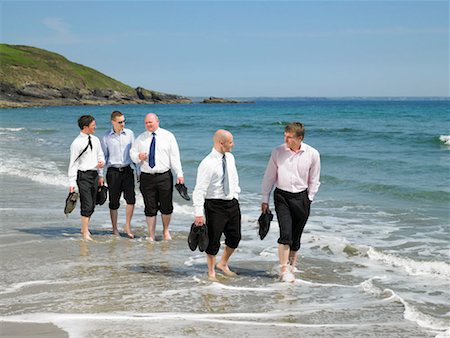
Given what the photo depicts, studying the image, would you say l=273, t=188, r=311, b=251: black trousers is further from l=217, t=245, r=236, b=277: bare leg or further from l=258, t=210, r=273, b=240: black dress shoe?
l=217, t=245, r=236, b=277: bare leg

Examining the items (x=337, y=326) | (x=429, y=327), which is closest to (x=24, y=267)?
(x=337, y=326)

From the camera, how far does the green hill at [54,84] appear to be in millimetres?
115625

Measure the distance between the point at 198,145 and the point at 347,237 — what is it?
2113 centimetres

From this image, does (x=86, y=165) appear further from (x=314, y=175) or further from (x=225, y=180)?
(x=314, y=175)

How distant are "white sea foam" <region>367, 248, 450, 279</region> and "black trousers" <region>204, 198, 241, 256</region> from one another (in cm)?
230

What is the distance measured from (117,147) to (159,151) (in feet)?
2.90

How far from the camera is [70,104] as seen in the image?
124 metres

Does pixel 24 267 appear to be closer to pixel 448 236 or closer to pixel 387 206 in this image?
pixel 448 236

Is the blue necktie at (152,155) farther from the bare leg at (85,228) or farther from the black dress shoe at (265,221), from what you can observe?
the black dress shoe at (265,221)

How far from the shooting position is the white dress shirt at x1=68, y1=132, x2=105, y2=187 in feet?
29.9

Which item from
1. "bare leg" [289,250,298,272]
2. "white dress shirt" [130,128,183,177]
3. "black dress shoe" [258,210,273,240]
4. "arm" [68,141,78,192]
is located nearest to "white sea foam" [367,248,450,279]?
"bare leg" [289,250,298,272]

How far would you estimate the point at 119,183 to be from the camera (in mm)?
9586

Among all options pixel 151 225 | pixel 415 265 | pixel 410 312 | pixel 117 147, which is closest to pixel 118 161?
pixel 117 147

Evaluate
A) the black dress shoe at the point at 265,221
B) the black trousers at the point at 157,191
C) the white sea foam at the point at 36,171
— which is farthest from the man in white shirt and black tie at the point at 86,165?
the white sea foam at the point at 36,171
